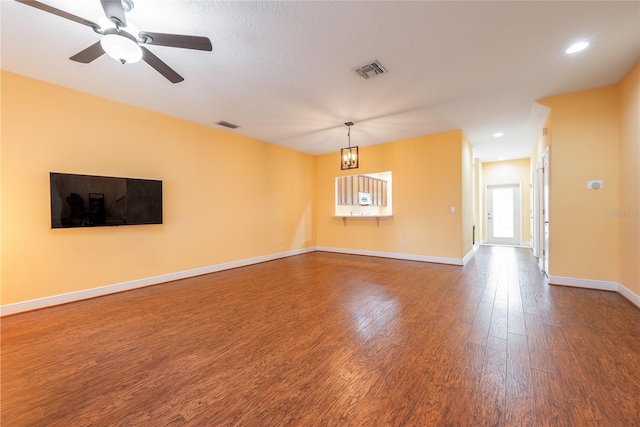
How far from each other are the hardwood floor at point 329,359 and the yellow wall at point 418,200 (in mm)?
2076

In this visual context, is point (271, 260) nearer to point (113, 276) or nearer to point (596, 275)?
point (113, 276)

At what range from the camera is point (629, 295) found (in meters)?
3.11

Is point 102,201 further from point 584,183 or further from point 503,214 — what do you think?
point 503,214

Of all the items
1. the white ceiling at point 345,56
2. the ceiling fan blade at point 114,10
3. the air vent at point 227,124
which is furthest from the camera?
the air vent at point 227,124

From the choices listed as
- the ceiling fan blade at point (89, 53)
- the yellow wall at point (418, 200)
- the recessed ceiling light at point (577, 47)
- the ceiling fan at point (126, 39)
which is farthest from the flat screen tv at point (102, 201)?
the recessed ceiling light at point (577, 47)

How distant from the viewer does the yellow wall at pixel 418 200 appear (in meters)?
5.36

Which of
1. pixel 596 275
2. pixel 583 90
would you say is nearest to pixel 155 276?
pixel 596 275

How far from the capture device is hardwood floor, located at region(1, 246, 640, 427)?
57.9 inches

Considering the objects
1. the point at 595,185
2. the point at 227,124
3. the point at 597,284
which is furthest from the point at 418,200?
the point at 227,124

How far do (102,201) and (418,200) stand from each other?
5929 millimetres

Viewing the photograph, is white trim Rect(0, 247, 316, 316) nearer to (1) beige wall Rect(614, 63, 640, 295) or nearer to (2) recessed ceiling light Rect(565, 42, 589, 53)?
(2) recessed ceiling light Rect(565, 42, 589, 53)

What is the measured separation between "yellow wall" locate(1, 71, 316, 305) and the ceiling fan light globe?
87.4 inches

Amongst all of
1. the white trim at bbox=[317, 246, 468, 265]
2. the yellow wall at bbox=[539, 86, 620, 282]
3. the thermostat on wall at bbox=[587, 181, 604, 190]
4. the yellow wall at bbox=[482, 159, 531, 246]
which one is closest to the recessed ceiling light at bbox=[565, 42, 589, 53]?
the yellow wall at bbox=[539, 86, 620, 282]

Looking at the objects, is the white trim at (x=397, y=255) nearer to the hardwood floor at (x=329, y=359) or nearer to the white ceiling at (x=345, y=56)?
the hardwood floor at (x=329, y=359)
